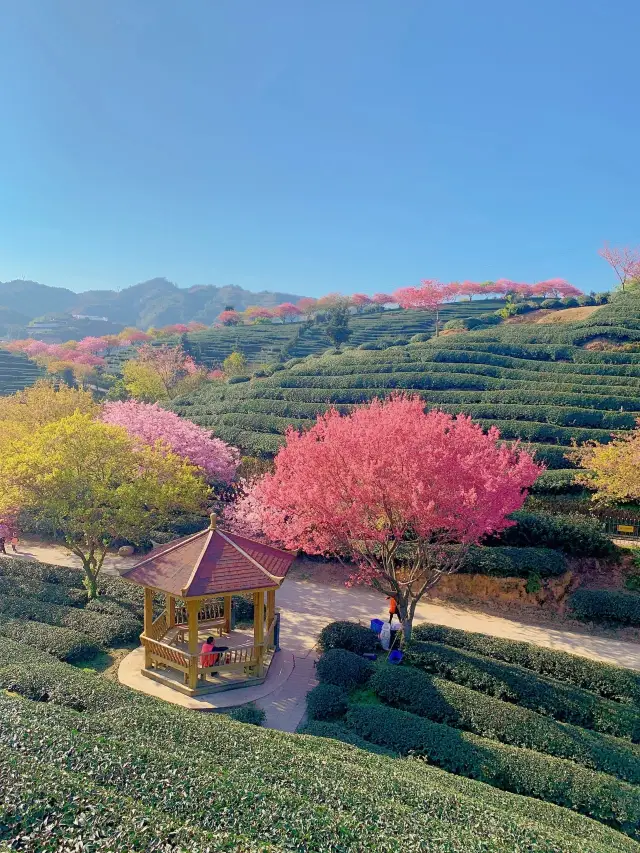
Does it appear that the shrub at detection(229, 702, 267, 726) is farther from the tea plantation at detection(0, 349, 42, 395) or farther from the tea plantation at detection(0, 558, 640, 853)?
the tea plantation at detection(0, 349, 42, 395)

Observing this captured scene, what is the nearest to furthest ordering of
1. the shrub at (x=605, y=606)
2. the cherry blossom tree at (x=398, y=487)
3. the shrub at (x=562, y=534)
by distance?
the cherry blossom tree at (x=398, y=487) → the shrub at (x=605, y=606) → the shrub at (x=562, y=534)

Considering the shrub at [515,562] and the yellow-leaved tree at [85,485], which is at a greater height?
the yellow-leaved tree at [85,485]

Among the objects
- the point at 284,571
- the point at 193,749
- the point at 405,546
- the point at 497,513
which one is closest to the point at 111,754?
the point at 193,749

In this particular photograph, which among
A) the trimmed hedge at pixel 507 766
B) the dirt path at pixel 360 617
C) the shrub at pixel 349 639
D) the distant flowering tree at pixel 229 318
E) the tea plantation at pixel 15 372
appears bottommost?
the dirt path at pixel 360 617

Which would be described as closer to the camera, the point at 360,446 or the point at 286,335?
the point at 360,446

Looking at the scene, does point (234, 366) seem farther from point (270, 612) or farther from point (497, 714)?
point (497, 714)

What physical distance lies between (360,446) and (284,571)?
139 inches

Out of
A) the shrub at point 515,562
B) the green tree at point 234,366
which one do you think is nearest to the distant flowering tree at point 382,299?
the green tree at point 234,366

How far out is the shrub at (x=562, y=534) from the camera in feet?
55.1

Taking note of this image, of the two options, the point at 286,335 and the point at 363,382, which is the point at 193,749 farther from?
the point at 286,335

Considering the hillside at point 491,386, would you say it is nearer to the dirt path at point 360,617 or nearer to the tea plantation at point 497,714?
the dirt path at point 360,617

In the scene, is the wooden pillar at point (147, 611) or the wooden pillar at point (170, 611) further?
the wooden pillar at point (170, 611)

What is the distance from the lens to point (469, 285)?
75125 mm

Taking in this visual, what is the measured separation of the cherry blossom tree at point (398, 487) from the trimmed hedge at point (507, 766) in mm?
3686
